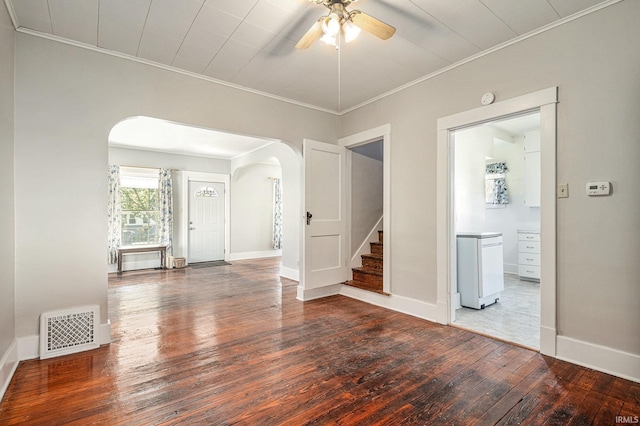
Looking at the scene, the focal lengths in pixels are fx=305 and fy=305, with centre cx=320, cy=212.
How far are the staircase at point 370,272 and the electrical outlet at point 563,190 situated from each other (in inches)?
88.7

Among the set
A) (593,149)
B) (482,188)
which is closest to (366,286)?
(482,188)

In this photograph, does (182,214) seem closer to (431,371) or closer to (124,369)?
(124,369)

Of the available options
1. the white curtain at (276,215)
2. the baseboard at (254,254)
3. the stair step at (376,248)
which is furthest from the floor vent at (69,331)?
the white curtain at (276,215)

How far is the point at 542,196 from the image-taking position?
8.43 feet

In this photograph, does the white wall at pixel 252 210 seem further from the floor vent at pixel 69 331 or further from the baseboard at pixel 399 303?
the floor vent at pixel 69 331

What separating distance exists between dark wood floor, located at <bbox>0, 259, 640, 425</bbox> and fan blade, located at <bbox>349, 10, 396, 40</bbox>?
2398 millimetres

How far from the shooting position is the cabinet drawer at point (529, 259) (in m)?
5.31

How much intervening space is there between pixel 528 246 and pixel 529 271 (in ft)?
1.44

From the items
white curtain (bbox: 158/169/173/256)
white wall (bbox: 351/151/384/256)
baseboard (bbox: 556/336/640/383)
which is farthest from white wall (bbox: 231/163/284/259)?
baseboard (bbox: 556/336/640/383)

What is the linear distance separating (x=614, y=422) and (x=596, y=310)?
2.81 ft

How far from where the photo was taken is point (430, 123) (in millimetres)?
3377

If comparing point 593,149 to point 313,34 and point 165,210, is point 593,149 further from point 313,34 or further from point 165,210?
point 165,210

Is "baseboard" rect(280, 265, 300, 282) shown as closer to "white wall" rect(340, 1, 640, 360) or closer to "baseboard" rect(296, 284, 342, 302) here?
"baseboard" rect(296, 284, 342, 302)

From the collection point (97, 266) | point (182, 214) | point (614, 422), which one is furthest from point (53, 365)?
point (182, 214)
